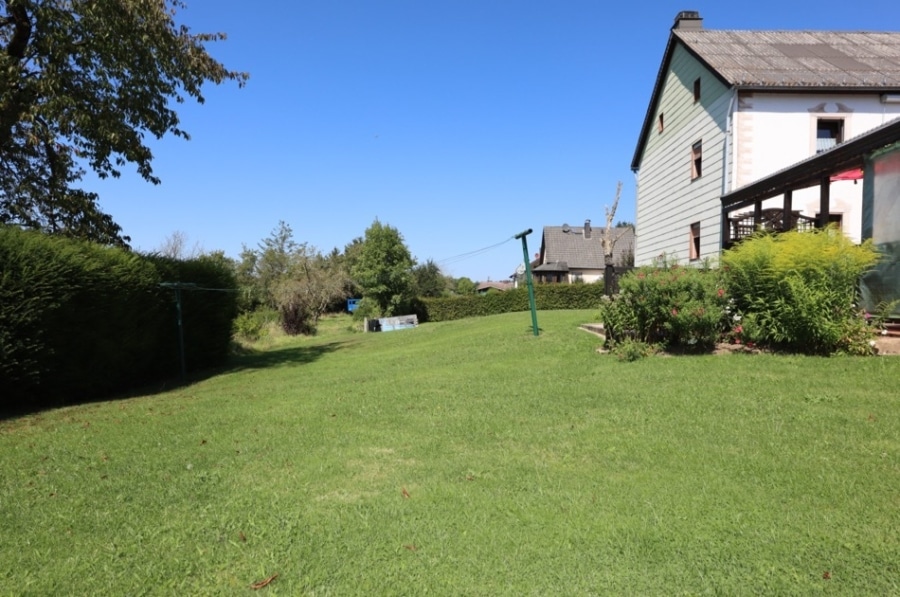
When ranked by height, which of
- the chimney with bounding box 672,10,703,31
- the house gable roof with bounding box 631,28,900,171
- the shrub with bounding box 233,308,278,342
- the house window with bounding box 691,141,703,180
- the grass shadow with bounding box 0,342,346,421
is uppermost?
the chimney with bounding box 672,10,703,31

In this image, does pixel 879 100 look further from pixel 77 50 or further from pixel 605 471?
pixel 77 50

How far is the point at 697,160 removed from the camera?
1497 cm

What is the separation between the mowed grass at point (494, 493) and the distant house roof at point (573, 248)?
146 ft

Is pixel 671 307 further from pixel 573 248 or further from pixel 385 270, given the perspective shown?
pixel 573 248

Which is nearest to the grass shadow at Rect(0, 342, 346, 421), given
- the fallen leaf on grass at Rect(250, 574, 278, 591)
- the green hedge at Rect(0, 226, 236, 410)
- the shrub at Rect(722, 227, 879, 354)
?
the green hedge at Rect(0, 226, 236, 410)

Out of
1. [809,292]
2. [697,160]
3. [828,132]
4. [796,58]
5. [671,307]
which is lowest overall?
[671,307]

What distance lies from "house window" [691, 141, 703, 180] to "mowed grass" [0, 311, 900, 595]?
9.59 metres

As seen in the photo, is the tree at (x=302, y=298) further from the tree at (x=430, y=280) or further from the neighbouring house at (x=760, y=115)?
the tree at (x=430, y=280)

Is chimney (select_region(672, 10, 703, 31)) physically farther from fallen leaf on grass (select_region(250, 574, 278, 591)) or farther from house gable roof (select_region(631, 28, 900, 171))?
fallen leaf on grass (select_region(250, 574, 278, 591))

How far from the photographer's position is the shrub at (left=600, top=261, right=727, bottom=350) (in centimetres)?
764

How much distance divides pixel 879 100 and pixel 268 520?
54.1 ft

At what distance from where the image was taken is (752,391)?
5.49 m

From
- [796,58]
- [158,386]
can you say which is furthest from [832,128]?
[158,386]

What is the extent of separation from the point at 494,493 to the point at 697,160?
1445 cm
